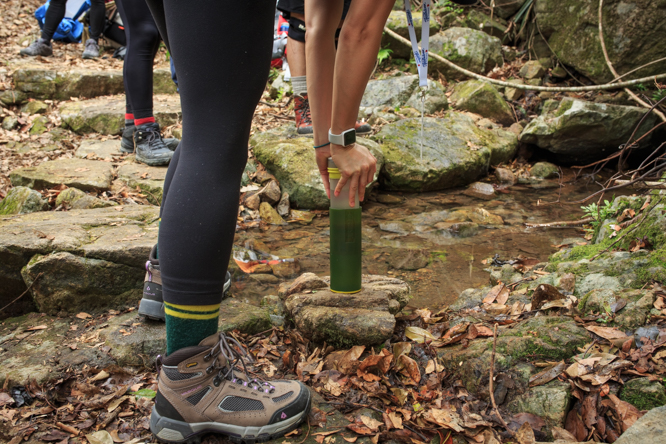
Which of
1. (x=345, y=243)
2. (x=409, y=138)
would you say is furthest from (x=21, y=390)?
(x=409, y=138)

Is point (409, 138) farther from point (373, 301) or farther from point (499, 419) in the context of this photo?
point (499, 419)

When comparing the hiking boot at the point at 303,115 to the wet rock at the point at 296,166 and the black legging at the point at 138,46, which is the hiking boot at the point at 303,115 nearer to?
the wet rock at the point at 296,166

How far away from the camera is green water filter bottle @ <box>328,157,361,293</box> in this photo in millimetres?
1806

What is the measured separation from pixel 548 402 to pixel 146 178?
11.7ft

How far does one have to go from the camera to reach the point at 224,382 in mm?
1316

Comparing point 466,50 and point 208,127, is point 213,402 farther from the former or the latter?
point 466,50

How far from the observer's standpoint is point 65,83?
5918mm

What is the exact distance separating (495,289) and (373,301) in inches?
33.3

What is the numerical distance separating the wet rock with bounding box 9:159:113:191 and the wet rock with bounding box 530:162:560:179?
490cm

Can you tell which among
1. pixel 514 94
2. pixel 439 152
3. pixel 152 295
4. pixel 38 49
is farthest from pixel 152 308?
pixel 38 49

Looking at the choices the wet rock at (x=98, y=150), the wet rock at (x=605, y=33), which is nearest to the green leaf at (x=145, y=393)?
the wet rock at (x=98, y=150)

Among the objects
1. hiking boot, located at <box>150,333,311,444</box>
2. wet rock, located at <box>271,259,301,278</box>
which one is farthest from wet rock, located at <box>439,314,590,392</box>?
wet rock, located at <box>271,259,301,278</box>

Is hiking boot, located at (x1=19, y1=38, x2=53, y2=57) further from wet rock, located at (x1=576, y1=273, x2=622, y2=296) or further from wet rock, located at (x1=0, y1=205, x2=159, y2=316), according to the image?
wet rock, located at (x1=576, y1=273, x2=622, y2=296)

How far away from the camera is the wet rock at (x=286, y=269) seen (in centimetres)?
299
